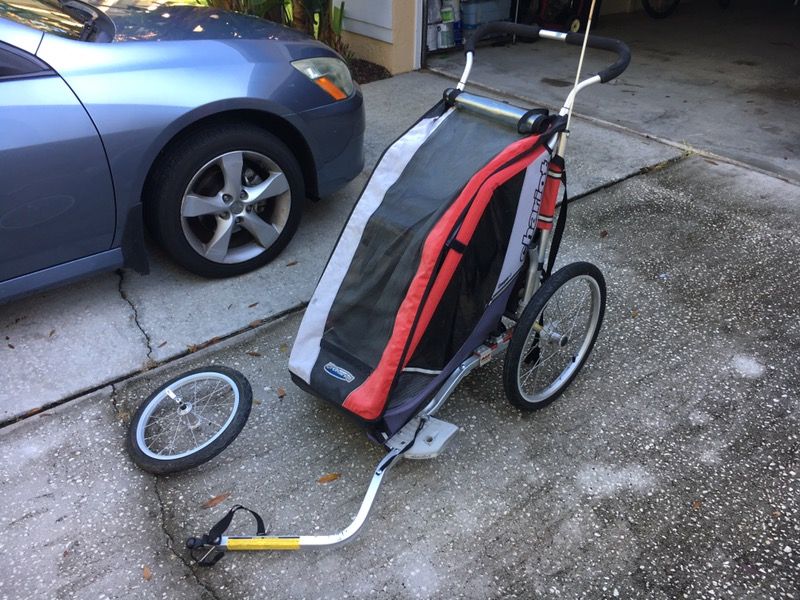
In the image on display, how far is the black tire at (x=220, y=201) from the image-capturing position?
289 cm

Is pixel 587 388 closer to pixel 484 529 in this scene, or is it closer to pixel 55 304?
pixel 484 529

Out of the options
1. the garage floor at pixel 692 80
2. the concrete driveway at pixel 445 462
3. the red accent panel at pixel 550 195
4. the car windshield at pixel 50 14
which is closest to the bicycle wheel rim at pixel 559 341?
the concrete driveway at pixel 445 462

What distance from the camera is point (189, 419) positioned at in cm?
246

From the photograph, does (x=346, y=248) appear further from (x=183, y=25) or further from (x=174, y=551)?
(x=183, y=25)

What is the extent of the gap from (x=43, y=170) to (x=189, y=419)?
46.1 inches

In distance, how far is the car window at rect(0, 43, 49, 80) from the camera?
8.09 ft

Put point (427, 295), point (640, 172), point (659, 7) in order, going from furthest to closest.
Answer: point (659, 7) < point (640, 172) < point (427, 295)

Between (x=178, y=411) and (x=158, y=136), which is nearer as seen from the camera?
(x=178, y=411)

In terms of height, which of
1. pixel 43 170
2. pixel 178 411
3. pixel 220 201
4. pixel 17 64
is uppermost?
pixel 17 64

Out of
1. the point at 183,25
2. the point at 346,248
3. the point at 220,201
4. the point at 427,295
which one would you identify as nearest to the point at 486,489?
the point at 427,295

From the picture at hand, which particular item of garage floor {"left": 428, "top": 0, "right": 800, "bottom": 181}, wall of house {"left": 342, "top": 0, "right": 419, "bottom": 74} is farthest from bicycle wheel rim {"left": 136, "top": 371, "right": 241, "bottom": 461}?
wall of house {"left": 342, "top": 0, "right": 419, "bottom": 74}

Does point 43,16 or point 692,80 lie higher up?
point 43,16

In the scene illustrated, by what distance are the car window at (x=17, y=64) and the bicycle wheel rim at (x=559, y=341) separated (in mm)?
2232

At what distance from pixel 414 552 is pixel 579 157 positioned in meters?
3.51
